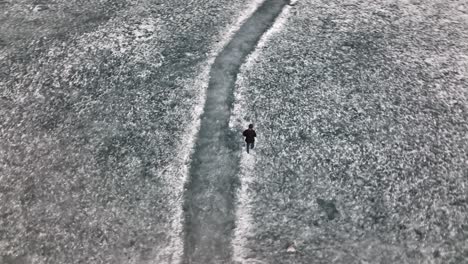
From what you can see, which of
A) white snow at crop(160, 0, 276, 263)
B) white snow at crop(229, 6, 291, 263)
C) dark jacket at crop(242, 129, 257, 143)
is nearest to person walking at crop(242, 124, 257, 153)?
dark jacket at crop(242, 129, 257, 143)

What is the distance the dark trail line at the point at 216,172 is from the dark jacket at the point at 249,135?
0.84 metres

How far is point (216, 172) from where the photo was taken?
1395 cm

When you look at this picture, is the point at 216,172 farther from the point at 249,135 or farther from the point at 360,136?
the point at 360,136

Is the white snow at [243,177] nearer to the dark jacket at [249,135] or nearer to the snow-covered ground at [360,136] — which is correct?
the snow-covered ground at [360,136]

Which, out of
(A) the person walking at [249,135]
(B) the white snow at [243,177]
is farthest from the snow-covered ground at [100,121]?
(A) the person walking at [249,135]

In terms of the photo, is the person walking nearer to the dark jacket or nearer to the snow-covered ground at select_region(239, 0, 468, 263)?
the dark jacket

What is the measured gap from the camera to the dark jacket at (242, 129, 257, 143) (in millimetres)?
13594

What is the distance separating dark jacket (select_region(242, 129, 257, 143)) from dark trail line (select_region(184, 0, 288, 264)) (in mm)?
844

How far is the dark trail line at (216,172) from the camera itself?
40.8 ft

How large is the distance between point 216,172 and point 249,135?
1.82 metres

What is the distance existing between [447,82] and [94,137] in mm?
14417

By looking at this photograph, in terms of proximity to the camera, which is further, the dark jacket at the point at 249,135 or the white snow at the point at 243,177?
the dark jacket at the point at 249,135

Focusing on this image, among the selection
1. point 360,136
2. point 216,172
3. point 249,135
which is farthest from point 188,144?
point 360,136

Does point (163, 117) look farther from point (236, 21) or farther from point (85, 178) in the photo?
point (236, 21)
